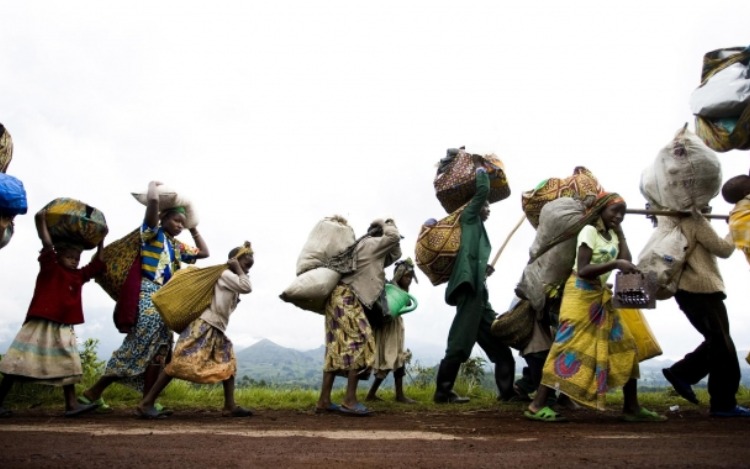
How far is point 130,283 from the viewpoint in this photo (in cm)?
606

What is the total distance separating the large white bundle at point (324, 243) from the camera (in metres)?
6.30

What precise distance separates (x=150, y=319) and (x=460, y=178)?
11.3 ft

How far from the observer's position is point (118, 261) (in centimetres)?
620

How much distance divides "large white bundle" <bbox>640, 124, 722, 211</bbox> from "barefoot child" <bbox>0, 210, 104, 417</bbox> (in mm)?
5327

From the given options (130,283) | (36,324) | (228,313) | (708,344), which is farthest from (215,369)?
(708,344)

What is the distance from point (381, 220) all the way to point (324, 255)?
2.16ft

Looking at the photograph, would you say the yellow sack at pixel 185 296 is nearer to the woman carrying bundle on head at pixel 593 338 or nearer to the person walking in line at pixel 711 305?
the woman carrying bundle on head at pixel 593 338

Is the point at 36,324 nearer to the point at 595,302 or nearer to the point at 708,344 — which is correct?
the point at 595,302

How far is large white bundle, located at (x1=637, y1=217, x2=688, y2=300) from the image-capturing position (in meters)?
5.52

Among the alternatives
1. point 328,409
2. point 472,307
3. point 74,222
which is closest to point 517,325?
point 472,307

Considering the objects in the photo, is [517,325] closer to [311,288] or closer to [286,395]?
[311,288]

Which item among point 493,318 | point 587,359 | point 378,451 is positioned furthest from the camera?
point 493,318

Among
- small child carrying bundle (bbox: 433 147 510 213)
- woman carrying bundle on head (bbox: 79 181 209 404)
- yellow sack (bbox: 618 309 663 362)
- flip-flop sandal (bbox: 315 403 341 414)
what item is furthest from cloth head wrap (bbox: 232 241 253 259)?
yellow sack (bbox: 618 309 663 362)

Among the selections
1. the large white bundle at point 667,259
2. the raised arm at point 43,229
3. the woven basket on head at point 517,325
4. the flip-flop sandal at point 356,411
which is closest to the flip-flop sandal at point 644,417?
the large white bundle at point 667,259
